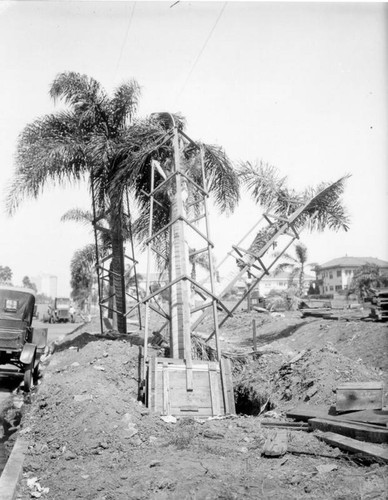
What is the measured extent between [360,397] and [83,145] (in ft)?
31.3

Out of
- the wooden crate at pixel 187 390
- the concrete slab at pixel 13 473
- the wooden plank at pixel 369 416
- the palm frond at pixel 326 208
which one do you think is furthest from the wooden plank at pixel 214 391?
the palm frond at pixel 326 208

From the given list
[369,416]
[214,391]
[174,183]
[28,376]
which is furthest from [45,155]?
[369,416]

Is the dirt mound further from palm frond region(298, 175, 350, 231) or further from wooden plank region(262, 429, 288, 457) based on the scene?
palm frond region(298, 175, 350, 231)

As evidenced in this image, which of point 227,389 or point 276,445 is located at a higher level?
point 227,389

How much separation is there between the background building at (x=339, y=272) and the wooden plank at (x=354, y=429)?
56.8m

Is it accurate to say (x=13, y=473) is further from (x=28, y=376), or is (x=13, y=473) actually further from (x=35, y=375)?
(x=35, y=375)

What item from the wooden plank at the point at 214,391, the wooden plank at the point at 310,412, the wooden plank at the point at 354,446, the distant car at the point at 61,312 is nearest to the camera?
the wooden plank at the point at 354,446

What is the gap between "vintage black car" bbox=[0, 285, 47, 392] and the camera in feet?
34.9

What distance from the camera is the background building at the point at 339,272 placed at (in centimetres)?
6256

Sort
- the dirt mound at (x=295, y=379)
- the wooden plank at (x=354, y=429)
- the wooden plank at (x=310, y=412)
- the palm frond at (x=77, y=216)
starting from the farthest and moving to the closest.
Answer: the palm frond at (x=77, y=216)
the dirt mound at (x=295, y=379)
the wooden plank at (x=310, y=412)
the wooden plank at (x=354, y=429)

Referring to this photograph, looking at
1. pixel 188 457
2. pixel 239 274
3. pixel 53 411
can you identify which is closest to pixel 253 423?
pixel 188 457

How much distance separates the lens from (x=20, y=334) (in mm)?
11312

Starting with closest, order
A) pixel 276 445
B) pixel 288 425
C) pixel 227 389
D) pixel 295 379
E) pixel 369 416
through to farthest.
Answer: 1. pixel 276 445
2. pixel 369 416
3. pixel 288 425
4. pixel 227 389
5. pixel 295 379

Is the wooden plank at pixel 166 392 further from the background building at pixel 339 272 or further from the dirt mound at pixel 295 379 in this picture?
the background building at pixel 339 272
